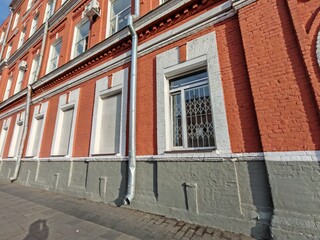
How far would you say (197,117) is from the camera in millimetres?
4020

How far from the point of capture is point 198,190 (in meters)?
3.45

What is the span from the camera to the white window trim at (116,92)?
4.97 meters

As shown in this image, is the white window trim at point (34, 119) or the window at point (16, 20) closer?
the white window trim at point (34, 119)

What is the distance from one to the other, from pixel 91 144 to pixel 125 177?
6.14 feet

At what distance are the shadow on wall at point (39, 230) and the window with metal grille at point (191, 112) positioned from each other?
3.09 m

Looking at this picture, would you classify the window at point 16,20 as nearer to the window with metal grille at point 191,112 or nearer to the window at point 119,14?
the window at point 119,14

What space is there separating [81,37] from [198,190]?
342 inches

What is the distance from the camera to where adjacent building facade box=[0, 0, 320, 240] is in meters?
2.76

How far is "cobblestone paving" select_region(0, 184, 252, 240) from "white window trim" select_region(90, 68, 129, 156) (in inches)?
A: 61.8

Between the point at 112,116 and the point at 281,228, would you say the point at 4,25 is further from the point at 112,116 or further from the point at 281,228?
the point at 281,228

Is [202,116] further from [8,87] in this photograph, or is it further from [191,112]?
[8,87]

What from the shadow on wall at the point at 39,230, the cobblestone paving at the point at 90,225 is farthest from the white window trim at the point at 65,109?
the shadow on wall at the point at 39,230

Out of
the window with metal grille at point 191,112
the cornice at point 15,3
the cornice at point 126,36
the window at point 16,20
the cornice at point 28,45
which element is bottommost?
the window with metal grille at point 191,112

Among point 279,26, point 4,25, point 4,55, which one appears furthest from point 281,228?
point 4,25
